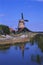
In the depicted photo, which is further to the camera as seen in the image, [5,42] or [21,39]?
[21,39]

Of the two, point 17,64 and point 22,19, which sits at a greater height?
point 22,19

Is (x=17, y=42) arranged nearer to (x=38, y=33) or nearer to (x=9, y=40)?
(x=9, y=40)

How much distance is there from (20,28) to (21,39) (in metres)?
13.7

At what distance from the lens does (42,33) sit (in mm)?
67562

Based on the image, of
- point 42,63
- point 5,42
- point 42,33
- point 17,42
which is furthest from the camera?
point 42,33

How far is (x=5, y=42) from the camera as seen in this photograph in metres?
34.6

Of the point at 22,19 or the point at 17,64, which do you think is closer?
the point at 17,64

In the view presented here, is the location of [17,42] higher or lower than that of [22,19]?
lower

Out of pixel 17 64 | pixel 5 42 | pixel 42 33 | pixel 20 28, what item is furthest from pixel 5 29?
Result: pixel 17 64

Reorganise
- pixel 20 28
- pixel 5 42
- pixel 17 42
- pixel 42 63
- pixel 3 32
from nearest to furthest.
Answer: pixel 42 63 → pixel 5 42 → pixel 17 42 → pixel 3 32 → pixel 20 28

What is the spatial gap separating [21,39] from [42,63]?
22780 millimetres

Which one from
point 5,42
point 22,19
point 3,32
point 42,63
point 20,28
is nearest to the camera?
point 42,63

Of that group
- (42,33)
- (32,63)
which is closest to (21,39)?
(32,63)

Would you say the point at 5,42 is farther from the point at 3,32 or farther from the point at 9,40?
the point at 3,32
